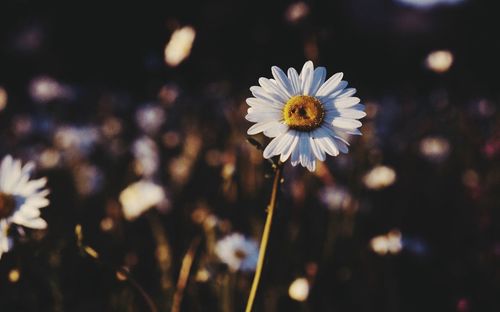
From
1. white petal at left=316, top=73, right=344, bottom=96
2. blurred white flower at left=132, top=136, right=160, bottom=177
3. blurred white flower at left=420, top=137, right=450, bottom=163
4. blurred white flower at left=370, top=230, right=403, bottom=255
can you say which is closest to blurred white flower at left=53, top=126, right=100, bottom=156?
blurred white flower at left=132, top=136, right=160, bottom=177

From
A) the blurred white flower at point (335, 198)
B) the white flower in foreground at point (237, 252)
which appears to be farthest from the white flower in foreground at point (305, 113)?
the blurred white flower at point (335, 198)

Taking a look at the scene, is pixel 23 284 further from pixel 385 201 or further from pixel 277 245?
pixel 385 201

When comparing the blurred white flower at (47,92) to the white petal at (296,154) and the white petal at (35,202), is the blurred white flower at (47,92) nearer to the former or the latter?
the white petal at (35,202)

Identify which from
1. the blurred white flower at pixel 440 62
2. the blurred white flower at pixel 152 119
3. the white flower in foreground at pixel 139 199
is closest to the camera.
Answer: the white flower in foreground at pixel 139 199

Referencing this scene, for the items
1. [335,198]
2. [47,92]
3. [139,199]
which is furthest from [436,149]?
[47,92]

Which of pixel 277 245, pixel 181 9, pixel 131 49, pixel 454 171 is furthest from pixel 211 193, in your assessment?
pixel 131 49

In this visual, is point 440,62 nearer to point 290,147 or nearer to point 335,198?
point 335,198
